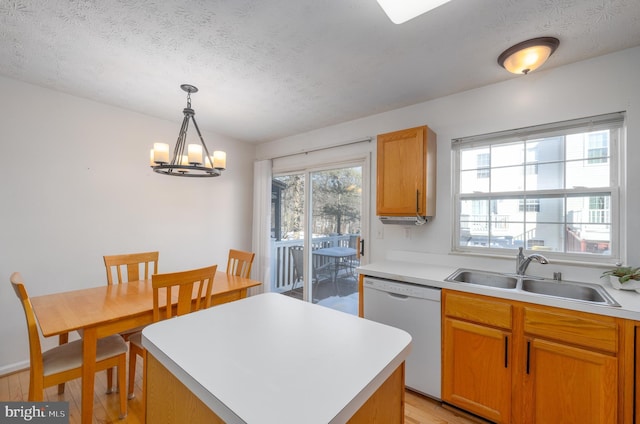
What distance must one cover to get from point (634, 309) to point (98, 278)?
4.03 metres

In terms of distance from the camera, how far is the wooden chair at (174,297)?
5.54 ft

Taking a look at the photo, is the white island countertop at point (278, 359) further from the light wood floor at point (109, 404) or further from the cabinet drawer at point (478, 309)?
the light wood floor at point (109, 404)

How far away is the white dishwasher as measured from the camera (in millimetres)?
1916

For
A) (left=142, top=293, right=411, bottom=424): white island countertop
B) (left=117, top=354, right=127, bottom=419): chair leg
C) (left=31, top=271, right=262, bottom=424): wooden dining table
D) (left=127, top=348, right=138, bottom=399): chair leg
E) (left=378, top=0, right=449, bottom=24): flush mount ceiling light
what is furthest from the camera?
(left=127, top=348, right=138, bottom=399): chair leg

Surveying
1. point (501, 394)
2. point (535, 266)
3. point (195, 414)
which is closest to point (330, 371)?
point (195, 414)

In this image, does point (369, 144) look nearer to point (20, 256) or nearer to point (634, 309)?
point (634, 309)

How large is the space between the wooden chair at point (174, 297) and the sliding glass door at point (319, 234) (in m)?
1.64

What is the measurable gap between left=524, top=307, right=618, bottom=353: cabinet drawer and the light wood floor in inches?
32.2

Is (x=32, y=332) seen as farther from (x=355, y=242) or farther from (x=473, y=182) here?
(x=473, y=182)

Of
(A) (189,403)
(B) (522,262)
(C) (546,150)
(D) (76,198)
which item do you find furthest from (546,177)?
(D) (76,198)

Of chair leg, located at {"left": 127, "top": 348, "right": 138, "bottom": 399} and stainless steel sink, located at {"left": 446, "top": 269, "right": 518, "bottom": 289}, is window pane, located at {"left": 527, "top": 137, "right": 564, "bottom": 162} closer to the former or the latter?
stainless steel sink, located at {"left": 446, "top": 269, "right": 518, "bottom": 289}

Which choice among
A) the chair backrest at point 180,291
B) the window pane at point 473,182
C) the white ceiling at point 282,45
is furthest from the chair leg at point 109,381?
the window pane at point 473,182

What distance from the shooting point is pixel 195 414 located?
0.80 m

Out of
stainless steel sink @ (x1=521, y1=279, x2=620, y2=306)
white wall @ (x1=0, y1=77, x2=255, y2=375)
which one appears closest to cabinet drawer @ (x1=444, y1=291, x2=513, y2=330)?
stainless steel sink @ (x1=521, y1=279, x2=620, y2=306)
